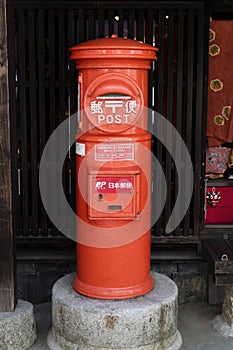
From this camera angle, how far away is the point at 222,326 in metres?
4.92

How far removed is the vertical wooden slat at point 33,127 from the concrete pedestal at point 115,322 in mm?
1038

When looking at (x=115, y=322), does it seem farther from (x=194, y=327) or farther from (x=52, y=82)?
(x=52, y=82)

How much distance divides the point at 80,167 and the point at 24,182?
1016 mm

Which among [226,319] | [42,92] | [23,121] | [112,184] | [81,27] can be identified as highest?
[81,27]

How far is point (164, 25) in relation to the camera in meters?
5.20

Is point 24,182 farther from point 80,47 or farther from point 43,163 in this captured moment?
point 80,47

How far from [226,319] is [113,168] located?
6.00 ft

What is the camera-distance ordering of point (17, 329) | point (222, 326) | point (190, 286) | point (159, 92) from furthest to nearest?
point (190, 286), point (159, 92), point (222, 326), point (17, 329)

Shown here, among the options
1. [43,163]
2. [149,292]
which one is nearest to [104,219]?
[149,292]

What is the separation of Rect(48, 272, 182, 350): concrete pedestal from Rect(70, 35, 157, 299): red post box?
16cm

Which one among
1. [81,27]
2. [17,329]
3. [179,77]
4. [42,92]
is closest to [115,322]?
[17,329]

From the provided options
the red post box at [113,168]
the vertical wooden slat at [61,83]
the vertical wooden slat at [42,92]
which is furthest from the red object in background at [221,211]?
the vertical wooden slat at [42,92]

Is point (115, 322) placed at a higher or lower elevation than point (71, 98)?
lower

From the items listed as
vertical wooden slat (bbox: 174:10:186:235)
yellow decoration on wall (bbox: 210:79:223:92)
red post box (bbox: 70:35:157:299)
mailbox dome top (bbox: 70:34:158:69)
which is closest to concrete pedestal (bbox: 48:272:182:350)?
red post box (bbox: 70:35:157:299)
